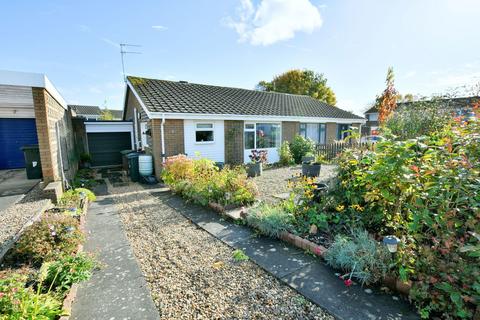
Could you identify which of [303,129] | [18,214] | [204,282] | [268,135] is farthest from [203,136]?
[204,282]

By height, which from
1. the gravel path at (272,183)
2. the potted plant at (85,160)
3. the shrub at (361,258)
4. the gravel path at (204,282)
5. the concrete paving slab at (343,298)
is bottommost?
the gravel path at (204,282)

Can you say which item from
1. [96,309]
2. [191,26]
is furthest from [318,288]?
[191,26]

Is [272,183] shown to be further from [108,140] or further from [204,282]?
[108,140]

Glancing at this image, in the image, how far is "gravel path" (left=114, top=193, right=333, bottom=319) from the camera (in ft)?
7.57

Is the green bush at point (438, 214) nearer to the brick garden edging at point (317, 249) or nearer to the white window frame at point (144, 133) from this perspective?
the brick garden edging at point (317, 249)

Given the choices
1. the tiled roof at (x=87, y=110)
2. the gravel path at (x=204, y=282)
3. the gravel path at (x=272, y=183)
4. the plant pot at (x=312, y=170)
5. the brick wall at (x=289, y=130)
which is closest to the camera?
the gravel path at (x=204, y=282)

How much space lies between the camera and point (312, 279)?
109 inches

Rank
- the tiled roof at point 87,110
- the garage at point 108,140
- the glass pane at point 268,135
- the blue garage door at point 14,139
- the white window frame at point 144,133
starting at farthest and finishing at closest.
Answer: the tiled roof at point 87,110
the garage at point 108,140
the glass pane at point 268,135
the white window frame at point 144,133
the blue garage door at point 14,139

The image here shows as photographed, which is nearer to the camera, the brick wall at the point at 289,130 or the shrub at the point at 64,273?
the shrub at the point at 64,273

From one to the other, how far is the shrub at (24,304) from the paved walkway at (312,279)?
2314mm

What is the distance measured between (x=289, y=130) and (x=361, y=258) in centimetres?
1107

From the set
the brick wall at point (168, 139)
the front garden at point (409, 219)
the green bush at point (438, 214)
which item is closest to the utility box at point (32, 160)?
the brick wall at point (168, 139)

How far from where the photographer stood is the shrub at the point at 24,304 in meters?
1.86

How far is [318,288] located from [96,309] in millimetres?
2481
